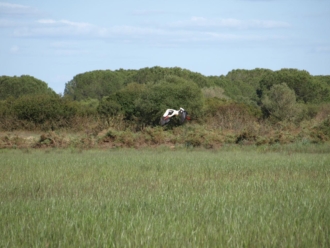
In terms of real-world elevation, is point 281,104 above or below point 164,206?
above

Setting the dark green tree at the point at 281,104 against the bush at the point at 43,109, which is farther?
the dark green tree at the point at 281,104

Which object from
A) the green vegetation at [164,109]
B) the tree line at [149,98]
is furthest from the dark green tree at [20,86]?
the green vegetation at [164,109]

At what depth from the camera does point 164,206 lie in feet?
24.0

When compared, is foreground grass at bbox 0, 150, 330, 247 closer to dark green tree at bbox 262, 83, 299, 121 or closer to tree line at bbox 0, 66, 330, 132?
tree line at bbox 0, 66, 330, 132

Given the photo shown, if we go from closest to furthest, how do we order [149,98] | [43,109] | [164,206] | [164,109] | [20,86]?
[164,206] < [43,109] < [164,109] < [149,98] < [20,86]

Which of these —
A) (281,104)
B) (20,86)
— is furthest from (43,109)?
(20,86)

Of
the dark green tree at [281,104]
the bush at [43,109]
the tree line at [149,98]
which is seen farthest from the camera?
the dark green tree at [281,104]

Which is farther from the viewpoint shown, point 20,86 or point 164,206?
point 20,86

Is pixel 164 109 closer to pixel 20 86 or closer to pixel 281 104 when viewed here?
pixel 281 104

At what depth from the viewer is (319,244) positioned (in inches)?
221

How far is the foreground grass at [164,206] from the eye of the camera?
5.74m

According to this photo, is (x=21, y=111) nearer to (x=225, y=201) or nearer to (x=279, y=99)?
(x=279, y=99)

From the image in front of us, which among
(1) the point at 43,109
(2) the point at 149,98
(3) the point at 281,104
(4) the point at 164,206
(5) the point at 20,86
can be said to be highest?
(5) the point at 20,86

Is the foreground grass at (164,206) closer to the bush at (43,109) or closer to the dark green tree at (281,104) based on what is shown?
the bush at (43,109)
